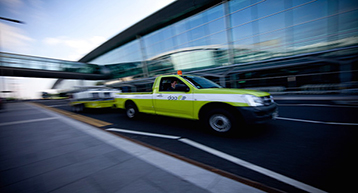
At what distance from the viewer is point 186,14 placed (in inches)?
696

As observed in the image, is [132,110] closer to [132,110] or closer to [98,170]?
[132,110]

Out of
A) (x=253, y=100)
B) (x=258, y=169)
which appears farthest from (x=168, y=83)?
(x=258, y=169)

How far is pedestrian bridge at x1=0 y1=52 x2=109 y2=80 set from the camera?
74.9 ft

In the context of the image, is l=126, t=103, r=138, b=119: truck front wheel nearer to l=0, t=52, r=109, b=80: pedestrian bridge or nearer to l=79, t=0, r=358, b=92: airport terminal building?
l=79, t=0, r=358, b=92: airport terminal building

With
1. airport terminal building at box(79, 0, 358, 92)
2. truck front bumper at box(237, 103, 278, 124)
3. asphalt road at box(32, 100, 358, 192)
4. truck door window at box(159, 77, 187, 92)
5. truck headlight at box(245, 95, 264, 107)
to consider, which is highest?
airport terminal building at box(79, 0, 358, 92)

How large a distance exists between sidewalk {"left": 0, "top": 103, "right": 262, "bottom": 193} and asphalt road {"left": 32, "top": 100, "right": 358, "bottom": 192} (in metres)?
0.47

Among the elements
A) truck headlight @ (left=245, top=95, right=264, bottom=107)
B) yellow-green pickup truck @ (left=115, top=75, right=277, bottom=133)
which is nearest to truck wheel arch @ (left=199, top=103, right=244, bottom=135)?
yellow-green pickup truck @ (left=115, top=75, right=277, bottom=133)

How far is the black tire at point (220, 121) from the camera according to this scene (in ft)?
10.9

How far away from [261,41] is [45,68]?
36009mm

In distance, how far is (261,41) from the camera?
520 inches

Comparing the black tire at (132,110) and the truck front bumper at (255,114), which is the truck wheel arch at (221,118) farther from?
the black tire at (132,110)

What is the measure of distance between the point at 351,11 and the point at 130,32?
25.2 metres

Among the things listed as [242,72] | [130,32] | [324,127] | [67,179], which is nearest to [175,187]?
[67,179]

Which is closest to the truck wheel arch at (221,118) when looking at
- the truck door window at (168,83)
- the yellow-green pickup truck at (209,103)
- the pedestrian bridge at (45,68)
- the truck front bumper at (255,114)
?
the yellow-green pickup truck at (209,103)
